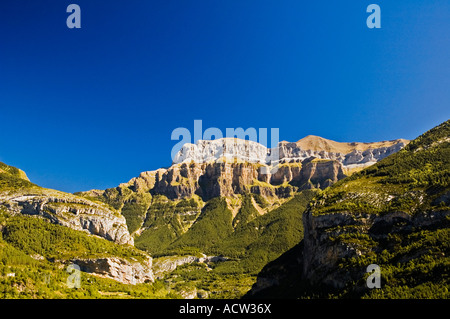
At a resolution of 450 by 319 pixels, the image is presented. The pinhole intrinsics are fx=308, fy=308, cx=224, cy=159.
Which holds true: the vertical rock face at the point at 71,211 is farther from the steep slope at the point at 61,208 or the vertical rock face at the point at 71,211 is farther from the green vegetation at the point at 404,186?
the green vegetation at the point at 404,186

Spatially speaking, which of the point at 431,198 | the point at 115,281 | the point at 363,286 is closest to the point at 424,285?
the point at 363,286

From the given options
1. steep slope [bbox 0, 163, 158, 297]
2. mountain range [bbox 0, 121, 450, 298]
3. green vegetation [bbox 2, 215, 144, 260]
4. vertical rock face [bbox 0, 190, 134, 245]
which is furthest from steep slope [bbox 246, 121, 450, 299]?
vertical rock face [bbox 0, 190, 134, 245]

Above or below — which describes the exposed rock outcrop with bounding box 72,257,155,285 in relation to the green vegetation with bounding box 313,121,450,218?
below

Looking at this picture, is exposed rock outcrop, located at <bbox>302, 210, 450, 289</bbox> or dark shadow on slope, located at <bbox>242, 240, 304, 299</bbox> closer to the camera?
exposed rock outcrop, located at <bbox>302, 210, 450, 289</bbox>

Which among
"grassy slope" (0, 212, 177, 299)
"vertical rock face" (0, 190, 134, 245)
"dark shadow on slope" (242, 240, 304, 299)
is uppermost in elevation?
"vertical rock face" (0, 190, 134, 245)

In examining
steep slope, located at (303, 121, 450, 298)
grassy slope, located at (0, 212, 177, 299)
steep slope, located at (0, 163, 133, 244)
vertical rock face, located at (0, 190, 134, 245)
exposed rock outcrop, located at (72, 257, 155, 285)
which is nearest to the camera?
steep slope, located at (303, 121, 450, 298)

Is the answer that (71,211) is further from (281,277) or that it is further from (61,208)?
(281,277)

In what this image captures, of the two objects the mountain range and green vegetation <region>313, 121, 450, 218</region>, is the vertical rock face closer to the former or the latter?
the mountain range

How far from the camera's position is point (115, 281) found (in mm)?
139500

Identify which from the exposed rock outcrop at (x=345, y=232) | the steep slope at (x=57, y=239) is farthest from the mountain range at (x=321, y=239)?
the steep slope at (x=57, y=239)

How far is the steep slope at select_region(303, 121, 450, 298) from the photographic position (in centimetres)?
8806

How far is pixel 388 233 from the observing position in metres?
113
